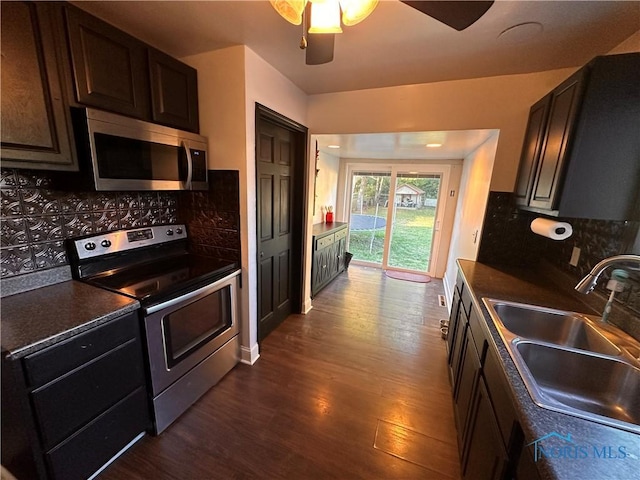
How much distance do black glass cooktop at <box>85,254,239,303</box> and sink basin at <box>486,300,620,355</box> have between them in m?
1.72

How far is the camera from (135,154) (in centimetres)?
152

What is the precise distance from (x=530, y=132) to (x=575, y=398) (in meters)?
1.72

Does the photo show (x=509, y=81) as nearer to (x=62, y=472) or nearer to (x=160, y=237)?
(x=160, y=237)

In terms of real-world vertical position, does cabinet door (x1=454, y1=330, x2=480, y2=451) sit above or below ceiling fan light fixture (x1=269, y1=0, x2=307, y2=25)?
below

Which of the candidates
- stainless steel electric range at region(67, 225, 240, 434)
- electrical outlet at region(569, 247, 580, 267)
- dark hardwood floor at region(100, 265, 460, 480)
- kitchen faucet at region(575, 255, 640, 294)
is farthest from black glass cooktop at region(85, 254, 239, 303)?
electrical outlet at region(569, 247, 580, 267)

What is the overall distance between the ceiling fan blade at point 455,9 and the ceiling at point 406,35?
0.44 metres

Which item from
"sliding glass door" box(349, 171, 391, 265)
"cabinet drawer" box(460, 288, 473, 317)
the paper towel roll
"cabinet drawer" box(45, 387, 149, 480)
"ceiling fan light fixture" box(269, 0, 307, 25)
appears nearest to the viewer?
"ceiling fan light fixture" box(269, 0, 307, 25)

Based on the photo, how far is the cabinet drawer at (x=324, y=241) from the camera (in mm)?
3413

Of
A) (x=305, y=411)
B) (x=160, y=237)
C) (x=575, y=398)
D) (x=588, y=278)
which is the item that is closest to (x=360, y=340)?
(x=305, y=411)

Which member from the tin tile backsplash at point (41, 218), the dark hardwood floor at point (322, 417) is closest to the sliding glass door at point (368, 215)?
the dark hardwood floor at point (322, 417)

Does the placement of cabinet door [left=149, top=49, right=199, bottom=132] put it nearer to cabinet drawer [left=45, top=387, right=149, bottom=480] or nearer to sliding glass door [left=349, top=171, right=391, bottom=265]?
cabinet drawer [left=45, top=387, right=149, bottom=480]

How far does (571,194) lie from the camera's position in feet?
4.47

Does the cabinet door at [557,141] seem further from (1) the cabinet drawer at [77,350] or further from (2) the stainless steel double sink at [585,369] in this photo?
(1) the cabinet drawer at [77,350]

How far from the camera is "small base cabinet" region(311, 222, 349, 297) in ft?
11.2
